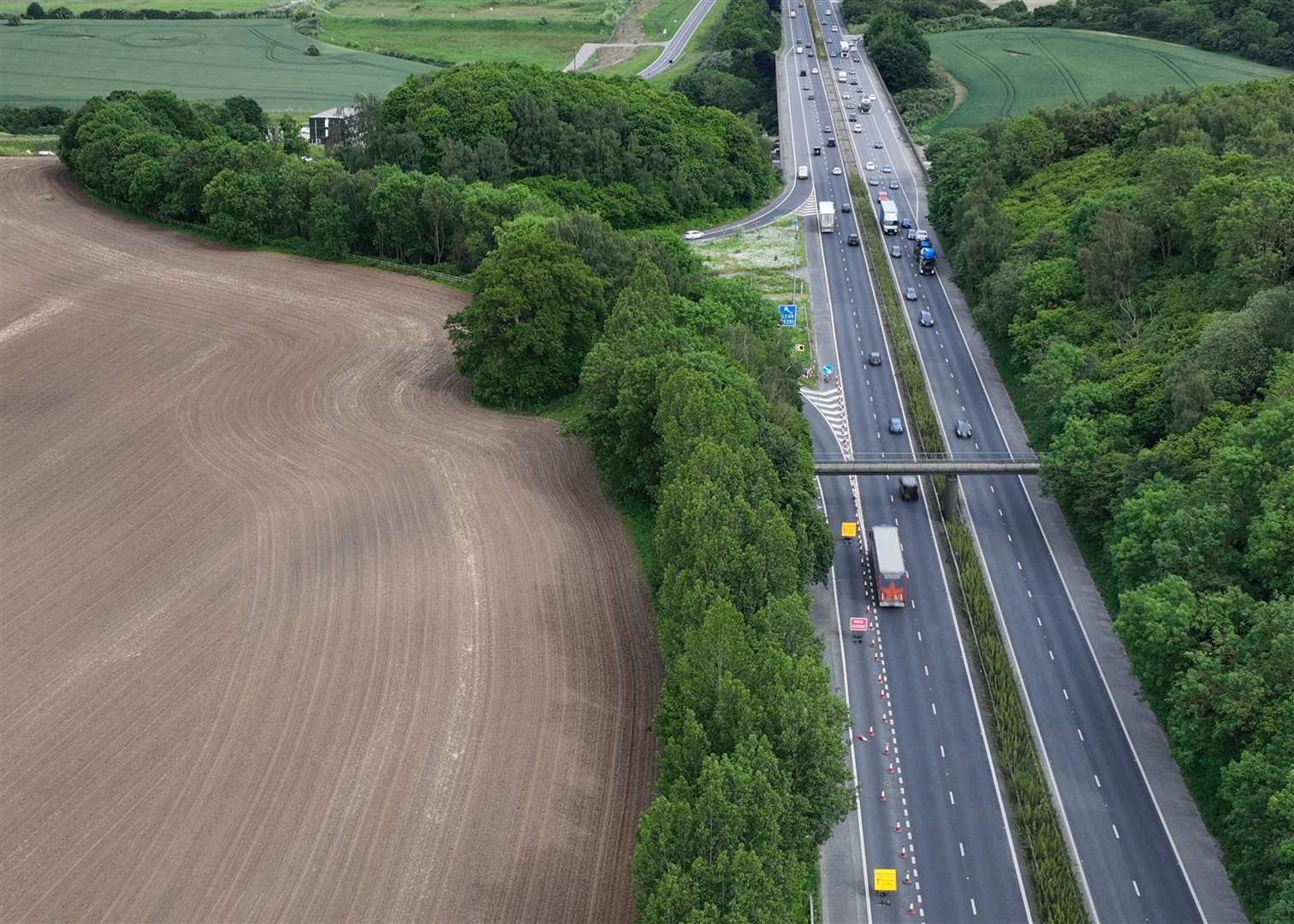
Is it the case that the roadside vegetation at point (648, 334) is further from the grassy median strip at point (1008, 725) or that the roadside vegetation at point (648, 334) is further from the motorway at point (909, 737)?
the grassy median strip at point (1008, 725)

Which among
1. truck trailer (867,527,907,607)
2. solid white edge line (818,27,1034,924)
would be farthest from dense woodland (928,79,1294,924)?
truck trailer (867,527,907,607)

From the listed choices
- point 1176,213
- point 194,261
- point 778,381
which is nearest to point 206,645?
point 778,381

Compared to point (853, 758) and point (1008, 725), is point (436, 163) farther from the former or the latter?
point (1008, 725)

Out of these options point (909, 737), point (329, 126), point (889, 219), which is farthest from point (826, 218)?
point (909, 737)

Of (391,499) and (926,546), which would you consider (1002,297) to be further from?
(391,499)

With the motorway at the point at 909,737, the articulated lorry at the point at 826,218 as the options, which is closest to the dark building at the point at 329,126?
the articulated lorry at the point at 826,218

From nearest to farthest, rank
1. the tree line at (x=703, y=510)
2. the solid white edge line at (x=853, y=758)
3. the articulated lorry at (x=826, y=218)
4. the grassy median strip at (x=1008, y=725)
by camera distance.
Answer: the tree line at (x=703, y=510), the grassy median strip at (x=1008, y=725), the solid white edge line at (x=853, y=758), the articulated lorry at (x=826, y=218)

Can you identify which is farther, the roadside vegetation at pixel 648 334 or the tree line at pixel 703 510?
the roadside vegetation at pixel 648 334
